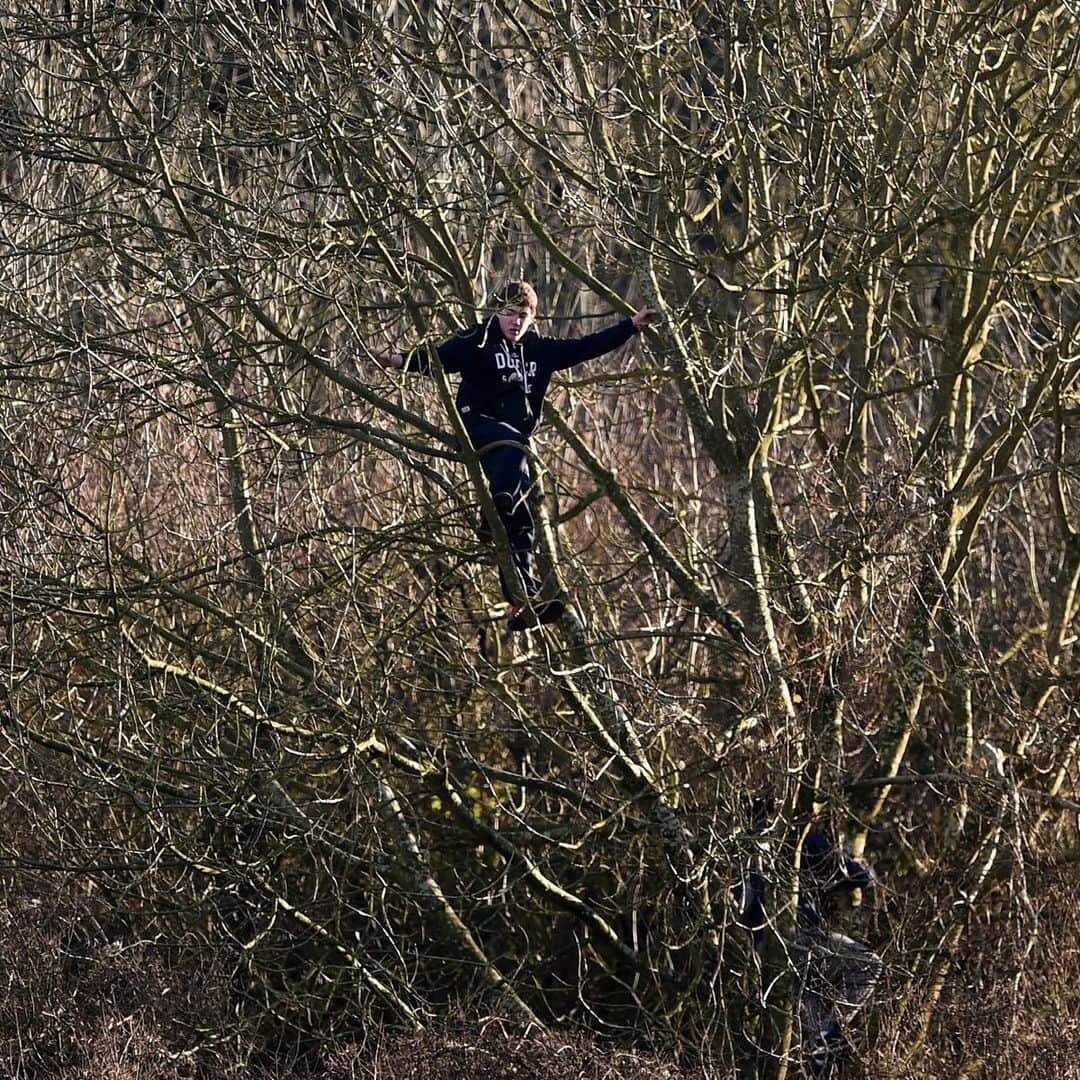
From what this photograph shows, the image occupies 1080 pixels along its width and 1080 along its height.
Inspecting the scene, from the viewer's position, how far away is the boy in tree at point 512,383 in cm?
618

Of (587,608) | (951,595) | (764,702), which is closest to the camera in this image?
(764,702)

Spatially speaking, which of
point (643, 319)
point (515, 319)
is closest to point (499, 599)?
point (515, 319)

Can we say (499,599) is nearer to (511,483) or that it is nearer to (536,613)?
(536,613)

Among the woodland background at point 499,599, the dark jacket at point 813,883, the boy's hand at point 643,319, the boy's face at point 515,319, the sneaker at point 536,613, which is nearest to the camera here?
the boy's hand at point 643,319

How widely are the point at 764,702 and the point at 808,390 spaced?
1746mm

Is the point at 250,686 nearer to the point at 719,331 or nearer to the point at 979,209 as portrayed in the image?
the point at 719,331

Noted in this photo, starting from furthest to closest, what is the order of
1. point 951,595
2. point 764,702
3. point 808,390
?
point 808,390
point 951,595
point 764,702

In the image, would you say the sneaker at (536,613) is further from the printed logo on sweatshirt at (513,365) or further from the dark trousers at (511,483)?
the printed logo on sweatshirt at (513,365)

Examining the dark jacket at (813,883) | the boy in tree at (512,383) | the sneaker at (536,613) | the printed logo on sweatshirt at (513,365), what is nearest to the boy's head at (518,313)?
the boy in tree at (512,383)

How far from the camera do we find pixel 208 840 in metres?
7.59

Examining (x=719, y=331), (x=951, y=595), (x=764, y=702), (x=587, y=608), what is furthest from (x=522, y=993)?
(x=719, y=331)

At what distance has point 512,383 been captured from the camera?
642cm

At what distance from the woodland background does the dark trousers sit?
0.25m

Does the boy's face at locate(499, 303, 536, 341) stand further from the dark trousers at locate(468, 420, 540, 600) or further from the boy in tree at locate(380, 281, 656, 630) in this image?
the dark trousers at locate(468, 420, 540, 600)
